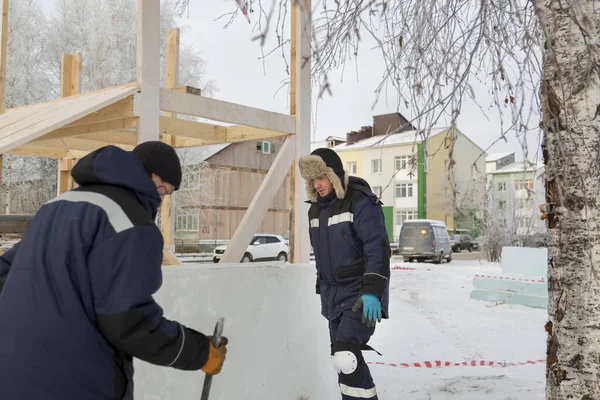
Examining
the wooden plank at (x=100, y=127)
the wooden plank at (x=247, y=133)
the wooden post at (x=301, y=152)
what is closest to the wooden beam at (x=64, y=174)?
the wooden plank at (x=247, y=133)

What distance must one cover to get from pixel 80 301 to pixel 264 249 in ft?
65.1

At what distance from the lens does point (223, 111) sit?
382cm

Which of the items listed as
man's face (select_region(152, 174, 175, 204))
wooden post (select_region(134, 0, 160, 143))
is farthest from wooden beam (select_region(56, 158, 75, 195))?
man's face (select_region(152, 174, 175, 204))

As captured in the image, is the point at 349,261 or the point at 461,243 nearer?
the point at 349,261

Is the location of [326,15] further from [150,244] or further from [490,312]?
[490,312]

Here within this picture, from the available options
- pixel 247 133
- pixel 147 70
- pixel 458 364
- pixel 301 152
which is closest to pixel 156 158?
pixel 147 70

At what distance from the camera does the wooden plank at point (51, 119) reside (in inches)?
106

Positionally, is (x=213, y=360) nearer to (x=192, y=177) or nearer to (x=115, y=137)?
(x=115, y=137)

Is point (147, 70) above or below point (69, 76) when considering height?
below

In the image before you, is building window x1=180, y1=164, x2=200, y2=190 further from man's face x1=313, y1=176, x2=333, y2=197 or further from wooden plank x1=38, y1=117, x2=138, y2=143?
man's face x1=313, y1=176, x2=333, y2=197

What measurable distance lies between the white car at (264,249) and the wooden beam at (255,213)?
1637 cm

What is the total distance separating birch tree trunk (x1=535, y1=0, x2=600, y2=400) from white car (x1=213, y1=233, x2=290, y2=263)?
59.3ft

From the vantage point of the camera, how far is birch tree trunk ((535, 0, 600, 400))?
2430 mm

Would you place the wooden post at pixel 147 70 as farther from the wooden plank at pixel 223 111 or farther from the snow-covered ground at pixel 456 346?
the snow-covered ground at pixel 456 346
